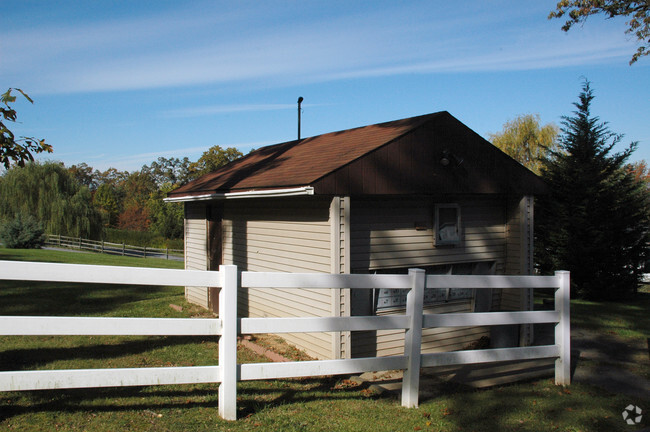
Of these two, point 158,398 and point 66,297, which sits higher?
point 158,398

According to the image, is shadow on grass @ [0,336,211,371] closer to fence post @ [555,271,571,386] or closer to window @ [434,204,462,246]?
window @ [434,204,462,246]

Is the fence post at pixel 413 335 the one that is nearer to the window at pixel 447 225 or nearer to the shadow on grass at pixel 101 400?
the shadow on grass at pixel 101 400

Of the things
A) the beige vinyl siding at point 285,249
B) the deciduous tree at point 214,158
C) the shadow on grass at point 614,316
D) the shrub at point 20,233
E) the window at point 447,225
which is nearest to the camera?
the beige vinyl siding at point 285,249

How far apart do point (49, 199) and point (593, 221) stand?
39.0 meters

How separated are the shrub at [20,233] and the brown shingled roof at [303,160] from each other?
27416mm

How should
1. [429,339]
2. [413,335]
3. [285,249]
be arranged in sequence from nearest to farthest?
1. [413,335]
2. [429,339]
3. [285,249]

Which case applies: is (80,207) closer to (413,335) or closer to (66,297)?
(66,297)

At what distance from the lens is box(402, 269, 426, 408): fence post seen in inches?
200

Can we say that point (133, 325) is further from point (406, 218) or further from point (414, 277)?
point (406, 218)

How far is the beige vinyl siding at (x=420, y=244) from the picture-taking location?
26.6 ft

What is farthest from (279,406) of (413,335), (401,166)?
(401,166)

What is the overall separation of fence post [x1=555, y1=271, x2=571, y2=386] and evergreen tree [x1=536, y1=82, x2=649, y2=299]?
10890 millimetres

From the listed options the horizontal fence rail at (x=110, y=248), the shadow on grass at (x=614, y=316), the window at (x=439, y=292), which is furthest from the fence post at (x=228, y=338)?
the horizontal fence rail at (x=110, y=248)

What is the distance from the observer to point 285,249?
900 centimetres
